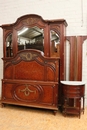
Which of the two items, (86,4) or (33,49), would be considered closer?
(33,49)

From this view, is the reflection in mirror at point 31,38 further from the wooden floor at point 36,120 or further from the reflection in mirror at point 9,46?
the wooden floor at point 36,120

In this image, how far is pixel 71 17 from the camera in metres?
3.03

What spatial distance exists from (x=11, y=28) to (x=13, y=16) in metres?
0.70

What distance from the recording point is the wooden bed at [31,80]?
8.36 ft

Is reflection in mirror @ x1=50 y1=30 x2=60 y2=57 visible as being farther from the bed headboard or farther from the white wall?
the white wall

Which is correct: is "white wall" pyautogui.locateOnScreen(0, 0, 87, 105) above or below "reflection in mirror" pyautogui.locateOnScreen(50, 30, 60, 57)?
above

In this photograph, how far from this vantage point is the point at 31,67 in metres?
2.67

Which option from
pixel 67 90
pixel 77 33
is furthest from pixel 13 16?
pixel 67 90

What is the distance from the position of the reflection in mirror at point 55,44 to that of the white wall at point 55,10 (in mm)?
476

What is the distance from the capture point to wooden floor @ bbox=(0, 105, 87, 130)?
211 centimetres

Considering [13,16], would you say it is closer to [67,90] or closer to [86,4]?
[86,4]

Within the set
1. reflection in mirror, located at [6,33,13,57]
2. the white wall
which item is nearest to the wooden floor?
the white wall

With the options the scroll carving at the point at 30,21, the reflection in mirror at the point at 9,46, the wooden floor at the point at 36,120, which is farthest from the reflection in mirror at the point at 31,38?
the wooden floor at the point at 36,120

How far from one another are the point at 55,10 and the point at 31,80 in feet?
5.50
